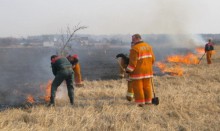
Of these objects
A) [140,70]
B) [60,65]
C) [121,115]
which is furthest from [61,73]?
[121,115]

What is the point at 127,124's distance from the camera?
6688mm

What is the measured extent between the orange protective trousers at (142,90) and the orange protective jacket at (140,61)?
5.4 inches

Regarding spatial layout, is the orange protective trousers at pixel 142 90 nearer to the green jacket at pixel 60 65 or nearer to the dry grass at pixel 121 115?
the dry grass at pixel 121 115

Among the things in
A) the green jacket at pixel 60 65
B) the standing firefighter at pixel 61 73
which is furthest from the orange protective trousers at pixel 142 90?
the green jacket at pixel 60 65

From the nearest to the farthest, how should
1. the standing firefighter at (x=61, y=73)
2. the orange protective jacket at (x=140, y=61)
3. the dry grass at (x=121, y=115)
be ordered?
the dry grass at (x=121, y=115) < the orange protective jacket at (x=140, y=61) < the standing firefighter at (x=61, y=73)

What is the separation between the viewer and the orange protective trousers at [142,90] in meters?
8.83

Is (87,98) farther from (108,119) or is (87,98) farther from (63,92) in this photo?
(108,119)

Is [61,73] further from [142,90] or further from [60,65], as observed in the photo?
[142,90]

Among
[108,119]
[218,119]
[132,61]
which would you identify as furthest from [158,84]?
[108,119]

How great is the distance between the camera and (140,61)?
887 centimetres

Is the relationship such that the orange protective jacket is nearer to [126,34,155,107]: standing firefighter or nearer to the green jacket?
[126,34,155,107]: standing firefighter

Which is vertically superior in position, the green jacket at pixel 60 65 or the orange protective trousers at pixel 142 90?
the green jacket at pixel 60 65

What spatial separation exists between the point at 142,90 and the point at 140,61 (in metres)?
0.75

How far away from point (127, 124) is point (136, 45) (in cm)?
270
